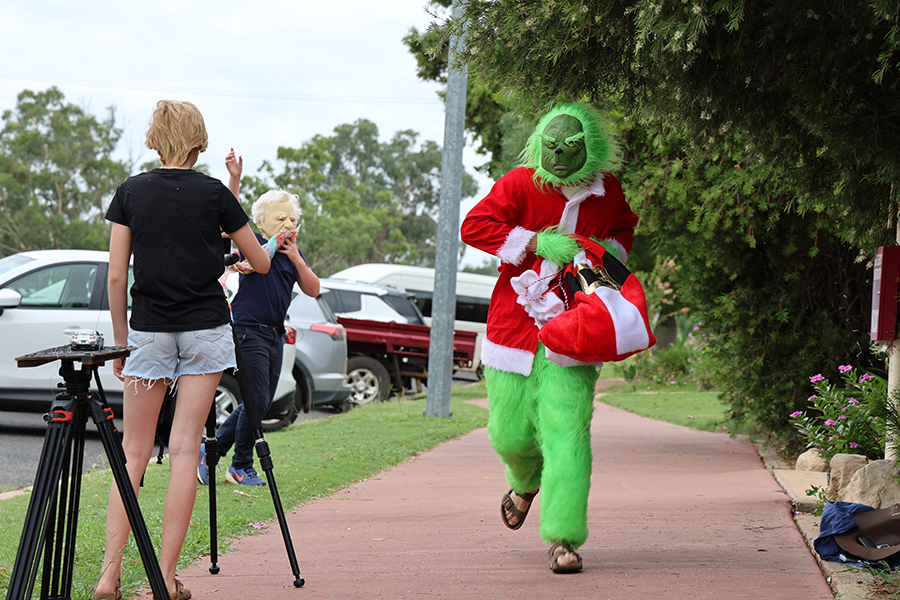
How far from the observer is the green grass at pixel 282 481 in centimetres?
423

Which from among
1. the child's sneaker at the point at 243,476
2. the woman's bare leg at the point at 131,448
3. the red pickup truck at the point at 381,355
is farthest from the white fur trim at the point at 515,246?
the red pickup truck at the point at 381,355

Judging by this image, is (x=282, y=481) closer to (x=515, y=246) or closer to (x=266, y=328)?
(x=266, y=328)

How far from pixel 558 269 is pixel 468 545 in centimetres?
148

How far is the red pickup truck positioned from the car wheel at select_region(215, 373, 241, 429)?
5.16 m

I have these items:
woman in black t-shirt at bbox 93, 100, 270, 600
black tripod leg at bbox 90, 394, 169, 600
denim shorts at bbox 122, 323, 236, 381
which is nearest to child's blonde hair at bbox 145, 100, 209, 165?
woman in black t-shirt at bbox 93, 100, 270, 600

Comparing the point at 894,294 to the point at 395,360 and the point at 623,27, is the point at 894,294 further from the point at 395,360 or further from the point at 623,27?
the point at 395,360

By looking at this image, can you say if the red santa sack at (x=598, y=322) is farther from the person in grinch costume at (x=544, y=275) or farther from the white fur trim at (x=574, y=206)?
the white fur trim at (x=574, y=206)

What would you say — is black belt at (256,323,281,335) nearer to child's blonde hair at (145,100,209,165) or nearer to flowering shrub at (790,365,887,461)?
child's blonde hair at (145,100,209,165)

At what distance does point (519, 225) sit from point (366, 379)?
10.5 meters

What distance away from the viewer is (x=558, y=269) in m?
4.26

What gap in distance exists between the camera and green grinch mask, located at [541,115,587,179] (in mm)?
4270

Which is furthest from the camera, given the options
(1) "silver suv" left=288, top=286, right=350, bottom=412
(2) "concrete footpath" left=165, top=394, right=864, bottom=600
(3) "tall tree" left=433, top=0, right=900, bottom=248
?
(1) "silver suv" left=288, top=286, right=350, bottom=412

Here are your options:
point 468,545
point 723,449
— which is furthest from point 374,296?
point 468,545

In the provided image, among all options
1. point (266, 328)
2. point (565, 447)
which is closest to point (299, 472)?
point (266, 328)
